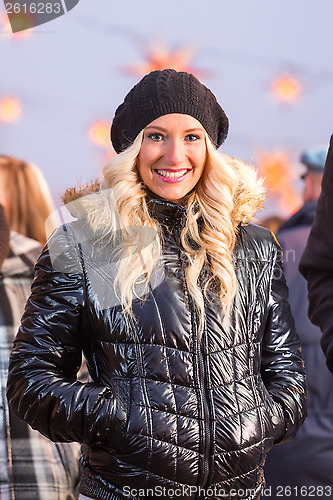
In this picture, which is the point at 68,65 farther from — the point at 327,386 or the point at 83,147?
the point at 327,386

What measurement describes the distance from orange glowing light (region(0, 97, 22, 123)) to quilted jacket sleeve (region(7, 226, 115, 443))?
967 mm

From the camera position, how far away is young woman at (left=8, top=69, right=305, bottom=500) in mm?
1562

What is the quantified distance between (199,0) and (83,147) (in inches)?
31.9

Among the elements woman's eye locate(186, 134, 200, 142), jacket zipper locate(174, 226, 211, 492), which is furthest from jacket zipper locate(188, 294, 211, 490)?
woman's eye locate(186, 134, 200, 142)

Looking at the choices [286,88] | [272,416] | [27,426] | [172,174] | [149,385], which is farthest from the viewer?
[286,88]

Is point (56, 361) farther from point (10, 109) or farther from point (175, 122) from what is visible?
point (10, 109)


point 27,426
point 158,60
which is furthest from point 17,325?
point 158,60

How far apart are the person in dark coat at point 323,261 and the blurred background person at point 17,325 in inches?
53.1

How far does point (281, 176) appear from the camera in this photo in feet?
9.10

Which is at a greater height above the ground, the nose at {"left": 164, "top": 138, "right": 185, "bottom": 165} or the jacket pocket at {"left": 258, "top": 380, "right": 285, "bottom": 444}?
the nose at {"left": 164, "top": 138, "right": 185, "bottom": 165}

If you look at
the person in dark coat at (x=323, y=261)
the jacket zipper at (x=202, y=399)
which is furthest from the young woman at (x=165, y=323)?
the person in dark coat at (x=323, y=261)

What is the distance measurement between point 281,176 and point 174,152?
44.0 inches

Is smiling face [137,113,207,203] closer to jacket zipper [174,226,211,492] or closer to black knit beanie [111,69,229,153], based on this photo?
black knit beanie [111,69,229,153]

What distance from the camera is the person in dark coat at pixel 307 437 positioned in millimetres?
2484
